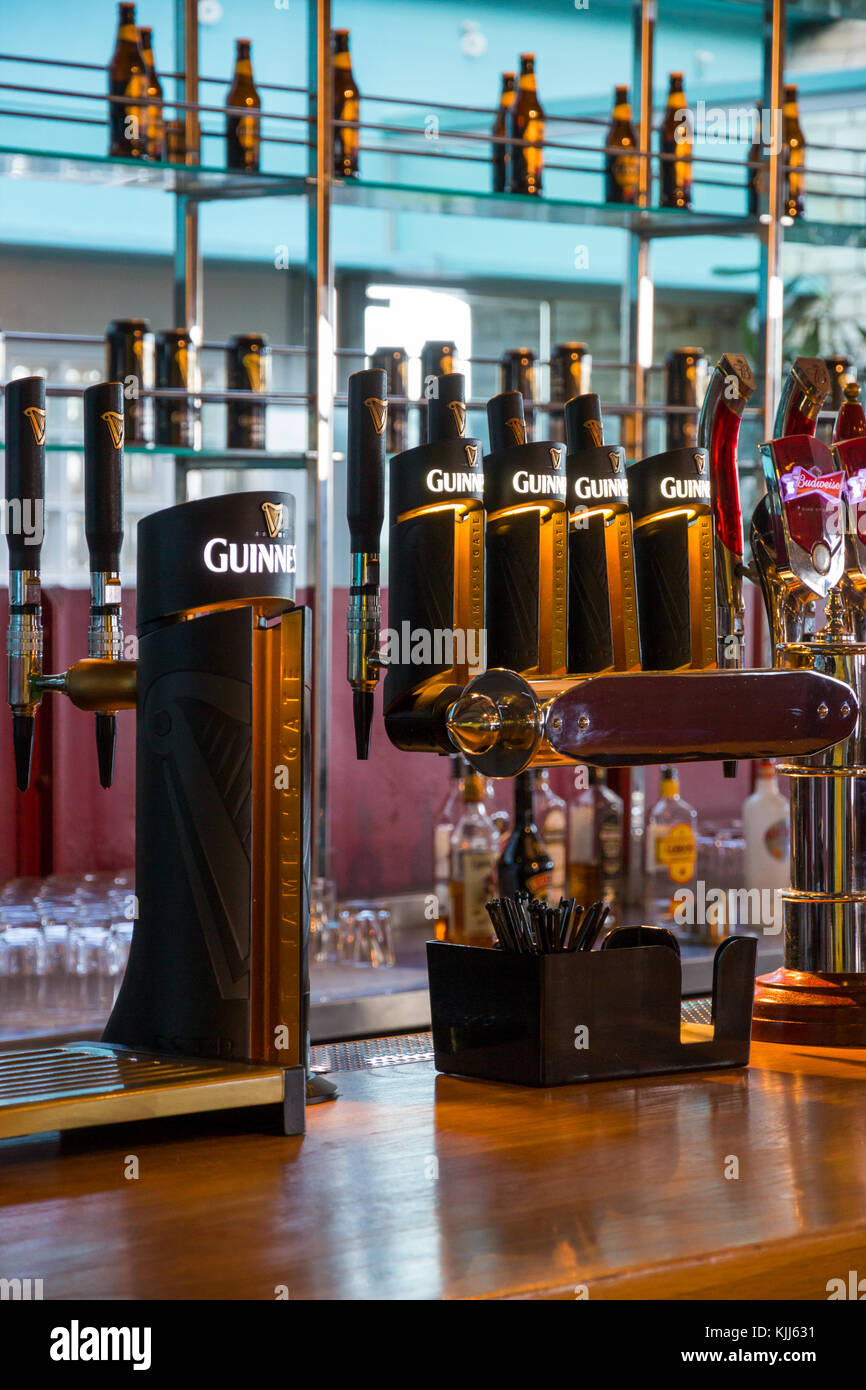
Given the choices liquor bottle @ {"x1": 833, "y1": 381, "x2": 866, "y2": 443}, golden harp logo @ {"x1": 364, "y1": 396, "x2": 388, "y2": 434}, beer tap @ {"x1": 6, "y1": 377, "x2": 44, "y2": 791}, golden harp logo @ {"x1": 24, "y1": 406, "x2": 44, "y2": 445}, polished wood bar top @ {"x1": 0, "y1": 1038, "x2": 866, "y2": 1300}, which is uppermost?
liquor bottle @ {"x1": 833, "y1": 381, "x2": 866, "y2": 443}

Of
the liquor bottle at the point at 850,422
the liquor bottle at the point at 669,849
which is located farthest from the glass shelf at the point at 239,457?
the liquor bottle at the point at 850,422

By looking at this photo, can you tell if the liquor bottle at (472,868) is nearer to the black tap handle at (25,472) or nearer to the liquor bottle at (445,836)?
the liquor bottle at (445,836)

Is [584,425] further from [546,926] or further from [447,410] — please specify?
[546,926]

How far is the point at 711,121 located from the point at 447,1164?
3.19 m

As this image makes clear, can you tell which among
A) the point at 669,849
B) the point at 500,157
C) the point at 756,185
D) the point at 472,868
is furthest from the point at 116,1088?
the point at 756,185

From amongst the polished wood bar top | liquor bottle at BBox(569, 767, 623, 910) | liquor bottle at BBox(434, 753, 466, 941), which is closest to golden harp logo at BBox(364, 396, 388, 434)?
the polished wood bar top

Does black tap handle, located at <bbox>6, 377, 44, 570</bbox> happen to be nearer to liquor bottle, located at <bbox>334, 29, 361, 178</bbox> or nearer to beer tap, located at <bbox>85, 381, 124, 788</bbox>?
beer tap, located at <bbox>85, 381, 124, 788</bbox>

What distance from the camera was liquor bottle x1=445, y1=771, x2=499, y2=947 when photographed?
8.77 ft

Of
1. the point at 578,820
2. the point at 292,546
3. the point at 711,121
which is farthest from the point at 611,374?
the point at 292,546

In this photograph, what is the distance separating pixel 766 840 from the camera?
3.08 meters

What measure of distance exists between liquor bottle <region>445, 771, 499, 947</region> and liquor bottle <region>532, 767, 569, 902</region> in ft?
0.31

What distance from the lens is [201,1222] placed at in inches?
31.9

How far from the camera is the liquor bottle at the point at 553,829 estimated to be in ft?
9.33

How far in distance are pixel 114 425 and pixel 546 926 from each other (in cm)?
43
